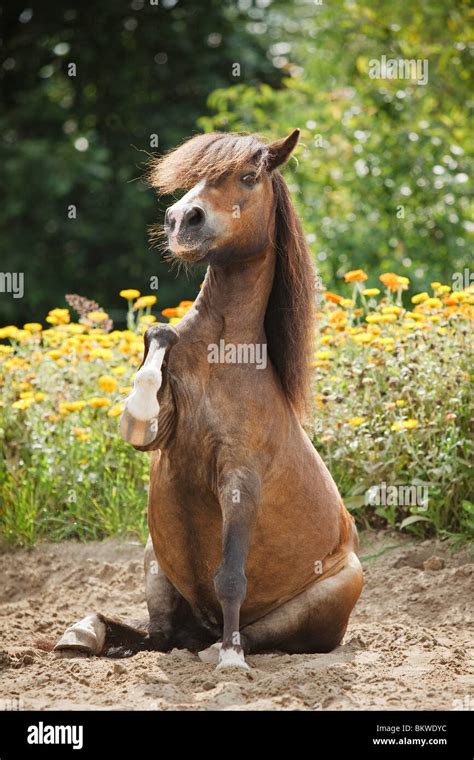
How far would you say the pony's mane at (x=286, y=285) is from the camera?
406cm

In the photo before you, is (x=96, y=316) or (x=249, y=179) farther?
(x=96, y=316)

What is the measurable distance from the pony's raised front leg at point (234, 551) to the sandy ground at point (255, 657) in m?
0.11

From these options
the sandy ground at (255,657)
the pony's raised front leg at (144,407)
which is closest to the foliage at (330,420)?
the sandy ground at (255,657)

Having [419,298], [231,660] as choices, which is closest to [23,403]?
[419,298]

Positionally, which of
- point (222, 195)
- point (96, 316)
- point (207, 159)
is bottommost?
point (96, 316)

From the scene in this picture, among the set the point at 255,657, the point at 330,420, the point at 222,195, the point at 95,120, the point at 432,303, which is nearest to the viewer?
the point at 222,195

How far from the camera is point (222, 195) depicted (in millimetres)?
3902

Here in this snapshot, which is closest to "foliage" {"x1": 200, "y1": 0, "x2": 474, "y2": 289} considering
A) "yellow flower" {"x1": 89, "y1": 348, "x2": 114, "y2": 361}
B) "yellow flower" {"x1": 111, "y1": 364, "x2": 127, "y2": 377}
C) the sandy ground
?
"yellow flower" {"x1": 111, "y1": 364, "x2": 127, "y2": 377}

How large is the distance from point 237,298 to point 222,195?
16.3 inches

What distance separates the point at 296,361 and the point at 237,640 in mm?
1063

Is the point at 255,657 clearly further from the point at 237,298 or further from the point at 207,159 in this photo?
the point at 207,159

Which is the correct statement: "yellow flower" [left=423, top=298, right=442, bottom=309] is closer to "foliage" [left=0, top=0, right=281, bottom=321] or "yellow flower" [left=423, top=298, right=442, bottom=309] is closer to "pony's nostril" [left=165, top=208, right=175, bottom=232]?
"pony's nostril" [left=165, top=208, right=175, bottom=232]

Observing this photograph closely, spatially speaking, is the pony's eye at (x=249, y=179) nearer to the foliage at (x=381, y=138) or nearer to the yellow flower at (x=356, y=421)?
the yellow flower at (x=356, y=421)
